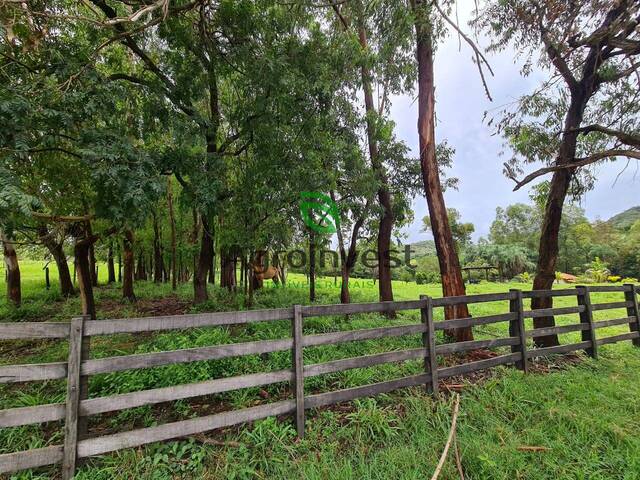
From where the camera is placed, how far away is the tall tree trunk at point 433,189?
5.42m

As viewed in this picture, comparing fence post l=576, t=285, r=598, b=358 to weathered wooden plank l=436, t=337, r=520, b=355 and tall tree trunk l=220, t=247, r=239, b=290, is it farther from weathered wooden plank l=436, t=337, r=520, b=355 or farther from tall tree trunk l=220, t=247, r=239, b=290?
tall tree trunk l=220, t=247, r=239, b=290

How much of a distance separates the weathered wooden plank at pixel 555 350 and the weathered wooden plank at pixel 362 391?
2042 millimetres

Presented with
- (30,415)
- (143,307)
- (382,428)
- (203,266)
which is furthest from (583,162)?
(143,307)

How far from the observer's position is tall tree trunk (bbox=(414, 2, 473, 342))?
542cm

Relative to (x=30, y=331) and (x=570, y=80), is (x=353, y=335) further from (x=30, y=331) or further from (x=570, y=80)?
(x=570, y=80)

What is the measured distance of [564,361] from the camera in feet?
16.5

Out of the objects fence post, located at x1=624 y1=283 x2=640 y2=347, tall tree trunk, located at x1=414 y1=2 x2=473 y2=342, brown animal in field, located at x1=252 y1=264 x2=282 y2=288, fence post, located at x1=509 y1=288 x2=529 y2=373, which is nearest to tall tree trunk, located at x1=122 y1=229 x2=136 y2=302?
brown animal in field, located at x1=252 y1=264 x2=282 y2=288

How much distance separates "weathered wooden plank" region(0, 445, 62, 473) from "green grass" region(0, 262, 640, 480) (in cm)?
22

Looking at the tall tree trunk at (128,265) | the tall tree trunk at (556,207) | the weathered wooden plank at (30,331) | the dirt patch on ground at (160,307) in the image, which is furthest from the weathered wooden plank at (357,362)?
the tall tree trunk at (128,265)

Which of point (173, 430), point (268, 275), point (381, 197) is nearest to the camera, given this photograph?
point (173, 430)

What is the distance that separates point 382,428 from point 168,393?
2014 millimetres

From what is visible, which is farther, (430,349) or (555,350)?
(555,350)

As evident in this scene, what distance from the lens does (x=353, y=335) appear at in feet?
11.3

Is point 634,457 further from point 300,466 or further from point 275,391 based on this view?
point 275,391
